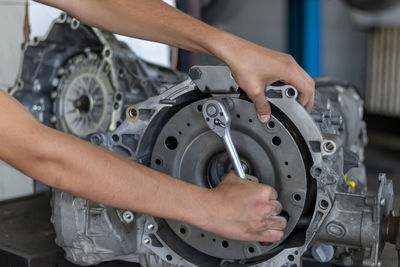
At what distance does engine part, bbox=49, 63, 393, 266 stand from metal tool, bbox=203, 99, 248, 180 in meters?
0.04

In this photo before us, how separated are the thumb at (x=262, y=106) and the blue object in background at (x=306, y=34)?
3.10 meters

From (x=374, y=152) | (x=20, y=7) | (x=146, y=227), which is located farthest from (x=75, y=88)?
(x=374, y=152)

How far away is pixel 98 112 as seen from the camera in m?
1.77

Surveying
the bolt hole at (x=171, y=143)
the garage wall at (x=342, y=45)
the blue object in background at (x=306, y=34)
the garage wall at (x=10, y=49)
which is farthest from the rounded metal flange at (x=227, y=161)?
the garage wall at (x=342, y=45)

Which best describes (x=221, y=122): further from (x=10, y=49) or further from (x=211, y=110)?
(x=10, y=49)

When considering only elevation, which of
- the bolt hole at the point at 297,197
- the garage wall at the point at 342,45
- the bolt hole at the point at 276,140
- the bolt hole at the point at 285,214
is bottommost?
the garage wall at the point at 342,45

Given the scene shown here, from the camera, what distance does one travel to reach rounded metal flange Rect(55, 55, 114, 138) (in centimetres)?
175

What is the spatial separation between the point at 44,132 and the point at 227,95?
451 mm

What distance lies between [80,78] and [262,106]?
93 centimetres

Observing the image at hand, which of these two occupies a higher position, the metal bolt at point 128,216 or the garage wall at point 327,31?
the metal bolt at point 128,216

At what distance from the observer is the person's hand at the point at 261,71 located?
109cm

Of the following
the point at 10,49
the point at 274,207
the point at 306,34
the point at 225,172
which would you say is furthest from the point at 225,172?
the point at 306,34

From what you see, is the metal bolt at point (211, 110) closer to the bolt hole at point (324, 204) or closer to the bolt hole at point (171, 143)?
the bolt hole at point (171, 143)

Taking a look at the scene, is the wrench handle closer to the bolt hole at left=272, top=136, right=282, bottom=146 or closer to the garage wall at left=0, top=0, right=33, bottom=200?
the bolt hole at left=272, top=136, right=282, bottom=146
